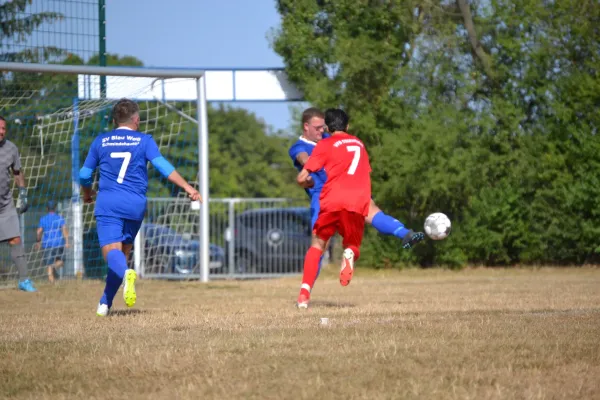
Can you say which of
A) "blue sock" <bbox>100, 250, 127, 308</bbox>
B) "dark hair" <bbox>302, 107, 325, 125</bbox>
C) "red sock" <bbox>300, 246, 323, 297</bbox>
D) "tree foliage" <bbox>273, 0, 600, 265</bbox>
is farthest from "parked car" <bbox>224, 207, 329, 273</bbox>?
"blue sock" <bbox>100, 250, 127, 308</bbox>

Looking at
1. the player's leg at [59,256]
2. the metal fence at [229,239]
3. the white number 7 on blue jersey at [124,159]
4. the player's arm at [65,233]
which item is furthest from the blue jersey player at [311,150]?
the metal fence at [229,239]

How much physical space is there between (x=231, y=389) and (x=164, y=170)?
4263mm

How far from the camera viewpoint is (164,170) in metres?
9.15

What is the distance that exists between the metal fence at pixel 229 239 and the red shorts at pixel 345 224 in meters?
11.1

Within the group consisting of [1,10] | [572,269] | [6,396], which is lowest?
[572,269]

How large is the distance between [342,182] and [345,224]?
395mm

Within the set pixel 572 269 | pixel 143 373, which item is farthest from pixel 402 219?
pixel 143 373

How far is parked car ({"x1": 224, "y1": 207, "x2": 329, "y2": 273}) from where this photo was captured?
22.7m

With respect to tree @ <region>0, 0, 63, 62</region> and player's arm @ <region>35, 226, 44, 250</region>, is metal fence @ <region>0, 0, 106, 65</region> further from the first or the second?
player's arm @ <region>35, 226, 44, 250</region>

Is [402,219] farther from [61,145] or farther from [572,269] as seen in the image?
[61,145]

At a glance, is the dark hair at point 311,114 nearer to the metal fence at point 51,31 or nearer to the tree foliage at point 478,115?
the metal fence at point 51,31

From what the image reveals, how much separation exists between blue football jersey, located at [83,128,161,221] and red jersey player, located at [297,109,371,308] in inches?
58.2

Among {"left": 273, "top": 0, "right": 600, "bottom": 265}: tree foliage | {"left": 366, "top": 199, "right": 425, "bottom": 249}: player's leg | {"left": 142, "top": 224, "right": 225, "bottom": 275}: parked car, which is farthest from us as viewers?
{"left": 142, "top": 224, "right": 225, "bottom": 275}: parked car

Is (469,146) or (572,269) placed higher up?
(469,146)
